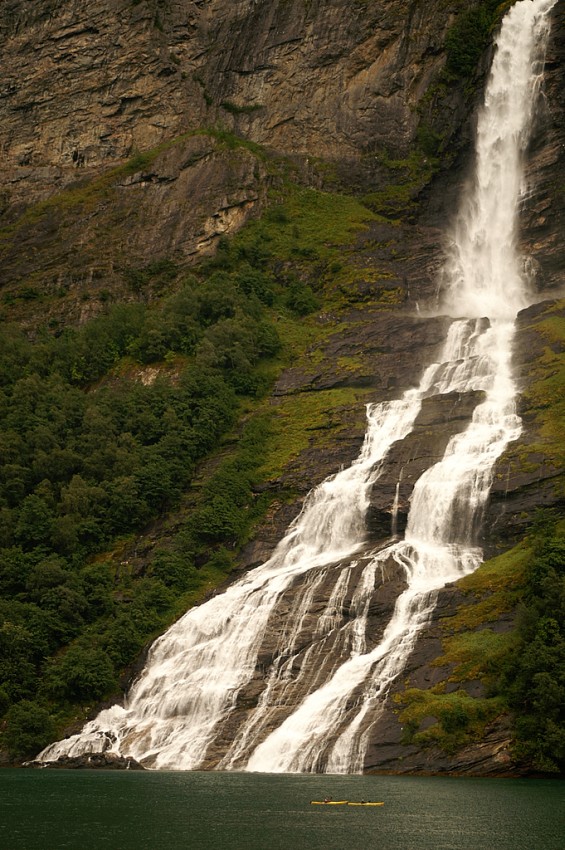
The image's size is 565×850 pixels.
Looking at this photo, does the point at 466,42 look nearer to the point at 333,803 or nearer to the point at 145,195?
the point at 145,195

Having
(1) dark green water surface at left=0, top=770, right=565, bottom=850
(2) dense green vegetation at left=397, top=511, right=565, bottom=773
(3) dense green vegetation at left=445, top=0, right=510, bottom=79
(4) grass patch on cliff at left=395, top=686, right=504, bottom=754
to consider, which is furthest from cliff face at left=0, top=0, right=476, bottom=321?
(1) dark green water surface at left=0, top=770, right=565, bottom=850

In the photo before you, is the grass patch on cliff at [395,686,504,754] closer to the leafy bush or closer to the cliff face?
Result: the leafy bush

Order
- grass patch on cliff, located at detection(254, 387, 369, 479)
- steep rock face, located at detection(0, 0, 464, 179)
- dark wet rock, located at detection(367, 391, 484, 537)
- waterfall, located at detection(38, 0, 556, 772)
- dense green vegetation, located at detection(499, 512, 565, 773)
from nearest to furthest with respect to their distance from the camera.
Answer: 1. dense green vegetation, located at detection(499, 512, 565, 773)
2. waterfall, located at detection(38, 0, 556, 772)
3. dark wet rock, located at detection(367, 391, 484, 537)
4. grass patch on cliff, located at detection(254, 387, 369, 479)
5. steep rock face, located at detection(0, 0, 464, 179)

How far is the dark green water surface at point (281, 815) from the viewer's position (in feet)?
85.5

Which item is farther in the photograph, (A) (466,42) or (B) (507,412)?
(A) (466,42)

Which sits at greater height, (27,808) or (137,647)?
(27,808)

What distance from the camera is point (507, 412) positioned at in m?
63.5

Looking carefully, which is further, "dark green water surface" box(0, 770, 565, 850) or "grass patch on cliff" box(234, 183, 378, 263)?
"grass patch on cliff" box(234, 183, 378, 263)

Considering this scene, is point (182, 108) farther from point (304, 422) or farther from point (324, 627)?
point (324, 627)

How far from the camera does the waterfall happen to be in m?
44.9

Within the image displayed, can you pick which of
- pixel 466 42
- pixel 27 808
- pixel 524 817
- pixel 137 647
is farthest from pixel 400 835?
pixel 466 42

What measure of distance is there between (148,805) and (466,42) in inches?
3383

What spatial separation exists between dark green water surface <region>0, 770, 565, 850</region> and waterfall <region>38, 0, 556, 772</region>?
5.89m

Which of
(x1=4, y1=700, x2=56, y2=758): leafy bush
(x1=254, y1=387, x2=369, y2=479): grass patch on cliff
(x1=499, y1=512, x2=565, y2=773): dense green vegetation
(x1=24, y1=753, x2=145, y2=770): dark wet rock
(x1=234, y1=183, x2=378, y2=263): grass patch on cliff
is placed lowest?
(x1=24, y1=753, x2=145, y2=770): dark wet rock
